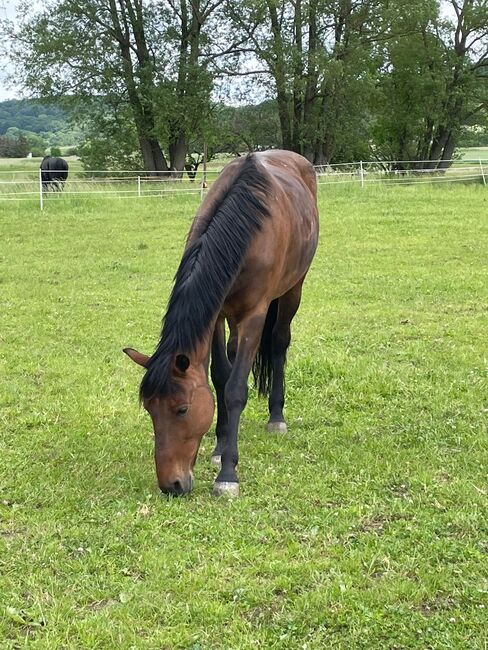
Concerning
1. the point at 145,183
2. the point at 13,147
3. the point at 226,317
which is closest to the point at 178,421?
the point at 226,317

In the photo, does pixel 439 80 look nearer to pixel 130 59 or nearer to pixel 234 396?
pixel 130 59

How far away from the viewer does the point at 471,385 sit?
16.8 feet

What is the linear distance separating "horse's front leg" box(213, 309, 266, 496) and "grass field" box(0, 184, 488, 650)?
0.16 metres

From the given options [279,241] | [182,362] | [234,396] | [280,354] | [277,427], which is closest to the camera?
[182,362]

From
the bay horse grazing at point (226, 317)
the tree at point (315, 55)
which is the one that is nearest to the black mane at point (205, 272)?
the bay horse grazing at point (226, 317)

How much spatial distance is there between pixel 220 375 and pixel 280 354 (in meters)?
0.88

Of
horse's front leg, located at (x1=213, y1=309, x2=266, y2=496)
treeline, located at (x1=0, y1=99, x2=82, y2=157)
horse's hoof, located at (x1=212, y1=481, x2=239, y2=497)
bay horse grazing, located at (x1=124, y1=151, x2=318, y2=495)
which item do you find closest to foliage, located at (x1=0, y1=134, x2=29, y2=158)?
treeline, located at (x1=0, y1=99, x2=82, y2=157)

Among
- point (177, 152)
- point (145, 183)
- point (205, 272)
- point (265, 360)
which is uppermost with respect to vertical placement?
point (177, 152)

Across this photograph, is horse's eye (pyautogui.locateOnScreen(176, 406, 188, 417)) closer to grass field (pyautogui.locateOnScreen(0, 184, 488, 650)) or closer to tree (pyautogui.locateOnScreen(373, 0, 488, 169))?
grass field (pyautogui.locateOnScreen(0, 184, 488, 650))

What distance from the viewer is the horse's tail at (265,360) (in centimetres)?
476

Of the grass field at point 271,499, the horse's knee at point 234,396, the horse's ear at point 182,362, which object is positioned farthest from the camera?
the horse's knee at point 234,396

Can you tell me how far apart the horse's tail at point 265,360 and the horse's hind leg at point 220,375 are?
733mm

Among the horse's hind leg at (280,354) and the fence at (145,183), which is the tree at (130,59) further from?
the horse's hind leg at (280,354)

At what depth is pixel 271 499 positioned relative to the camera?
135 inches
